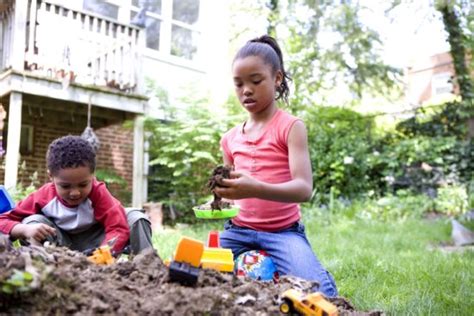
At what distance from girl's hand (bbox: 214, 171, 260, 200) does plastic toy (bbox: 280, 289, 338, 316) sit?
373 millimetres

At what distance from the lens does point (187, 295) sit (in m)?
1.01

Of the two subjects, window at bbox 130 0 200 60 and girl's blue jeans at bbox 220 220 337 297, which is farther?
window at bbox 130 0 200 60

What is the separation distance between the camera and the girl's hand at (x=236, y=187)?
140cm

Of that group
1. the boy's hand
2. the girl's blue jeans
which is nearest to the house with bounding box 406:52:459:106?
the girl's blue jeans

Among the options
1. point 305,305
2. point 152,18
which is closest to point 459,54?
point 152,18

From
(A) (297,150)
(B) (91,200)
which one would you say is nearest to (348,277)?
(A) (297,150)

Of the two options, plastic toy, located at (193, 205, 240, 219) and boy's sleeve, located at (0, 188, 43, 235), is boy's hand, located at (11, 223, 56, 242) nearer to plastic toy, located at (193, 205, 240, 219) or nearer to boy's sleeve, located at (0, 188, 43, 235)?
boy's sleeve, located at (0, 188, 43, 235)

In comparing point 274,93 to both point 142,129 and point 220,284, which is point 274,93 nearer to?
point 220,284

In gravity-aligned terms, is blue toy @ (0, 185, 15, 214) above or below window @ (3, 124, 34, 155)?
below

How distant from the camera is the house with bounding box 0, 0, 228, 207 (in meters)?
5.46

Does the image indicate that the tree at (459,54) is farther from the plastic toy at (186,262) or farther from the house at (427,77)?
the house at (427,77)

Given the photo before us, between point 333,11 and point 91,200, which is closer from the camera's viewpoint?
point 91,200

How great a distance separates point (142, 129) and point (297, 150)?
203 inches

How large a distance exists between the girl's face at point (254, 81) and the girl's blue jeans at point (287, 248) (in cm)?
57
